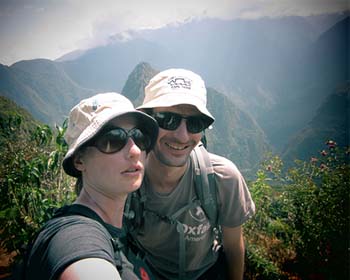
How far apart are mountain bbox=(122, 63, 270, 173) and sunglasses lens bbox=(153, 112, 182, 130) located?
373ft

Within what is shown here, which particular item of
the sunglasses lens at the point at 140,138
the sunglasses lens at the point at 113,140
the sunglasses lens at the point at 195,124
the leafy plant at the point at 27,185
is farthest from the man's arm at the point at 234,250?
the leafy plant at the point at 27,185

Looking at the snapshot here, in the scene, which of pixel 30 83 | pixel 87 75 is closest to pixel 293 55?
pixel 87 75

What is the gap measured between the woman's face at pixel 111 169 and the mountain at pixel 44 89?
116461mm

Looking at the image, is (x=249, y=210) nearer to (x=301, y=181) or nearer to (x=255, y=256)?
(x=255, y=256)

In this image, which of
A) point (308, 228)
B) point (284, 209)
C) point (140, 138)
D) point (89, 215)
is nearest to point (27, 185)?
point (140, 138)

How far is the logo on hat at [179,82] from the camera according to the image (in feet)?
6.26

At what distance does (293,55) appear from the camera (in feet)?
427

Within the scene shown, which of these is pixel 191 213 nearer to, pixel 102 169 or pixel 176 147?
pixel 176 147

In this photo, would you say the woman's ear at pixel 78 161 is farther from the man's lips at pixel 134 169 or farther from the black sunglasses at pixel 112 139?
the man's lips at pixel 134 169

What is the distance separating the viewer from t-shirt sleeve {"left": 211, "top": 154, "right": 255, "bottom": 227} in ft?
6.26

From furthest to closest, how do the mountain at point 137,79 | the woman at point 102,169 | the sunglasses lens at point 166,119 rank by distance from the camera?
the mountain at point 137,79 → the sunglasses lens at point 166,119 → the woman at point 102,169

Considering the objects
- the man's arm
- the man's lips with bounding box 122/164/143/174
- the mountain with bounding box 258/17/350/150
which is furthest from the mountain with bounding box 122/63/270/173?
the man's lips with bounding box 122/164/143/174

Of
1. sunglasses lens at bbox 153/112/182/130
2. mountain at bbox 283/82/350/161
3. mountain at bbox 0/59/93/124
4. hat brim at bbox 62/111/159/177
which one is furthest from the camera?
mountain at bbox 0/59/93/124

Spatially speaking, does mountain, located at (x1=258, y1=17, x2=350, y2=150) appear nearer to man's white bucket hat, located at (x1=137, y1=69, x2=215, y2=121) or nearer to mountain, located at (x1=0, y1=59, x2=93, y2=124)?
mountain, located at (x1=0, y1=59, x2=93, y2=124)
